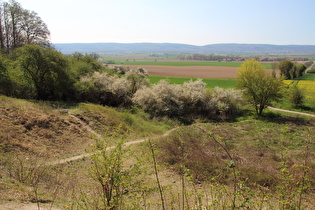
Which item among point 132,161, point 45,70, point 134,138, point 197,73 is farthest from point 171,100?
point 197,73

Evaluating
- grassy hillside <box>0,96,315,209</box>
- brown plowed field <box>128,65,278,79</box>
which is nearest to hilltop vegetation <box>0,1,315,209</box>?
grassy hillside <box>0,96,315,209</box>

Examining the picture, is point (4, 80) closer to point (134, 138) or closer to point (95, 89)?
point (95, 89)

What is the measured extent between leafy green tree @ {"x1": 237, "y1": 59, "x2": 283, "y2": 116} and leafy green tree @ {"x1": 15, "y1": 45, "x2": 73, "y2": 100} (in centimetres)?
2319

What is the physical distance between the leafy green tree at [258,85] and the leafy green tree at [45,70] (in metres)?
23.2

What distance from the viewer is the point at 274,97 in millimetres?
28906

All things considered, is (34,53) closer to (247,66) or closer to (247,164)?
(247,164)

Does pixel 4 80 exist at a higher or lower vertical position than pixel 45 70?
lower

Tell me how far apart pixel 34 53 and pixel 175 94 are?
55.1 ft

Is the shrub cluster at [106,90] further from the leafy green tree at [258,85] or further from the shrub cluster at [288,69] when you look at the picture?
the shrub cluster at [288,69]

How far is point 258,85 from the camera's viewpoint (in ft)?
95.9

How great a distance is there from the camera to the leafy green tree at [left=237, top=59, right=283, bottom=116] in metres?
28.7

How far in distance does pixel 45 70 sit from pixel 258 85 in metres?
26.1

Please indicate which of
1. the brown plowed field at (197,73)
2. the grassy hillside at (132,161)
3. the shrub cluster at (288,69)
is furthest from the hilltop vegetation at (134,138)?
the brown plowed field at (197,73)

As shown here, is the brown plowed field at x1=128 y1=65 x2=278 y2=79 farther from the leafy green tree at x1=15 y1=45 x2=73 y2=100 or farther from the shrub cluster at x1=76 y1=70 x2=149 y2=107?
the leafy green tree at x1=15 y1=45 x2=73 y2=100
